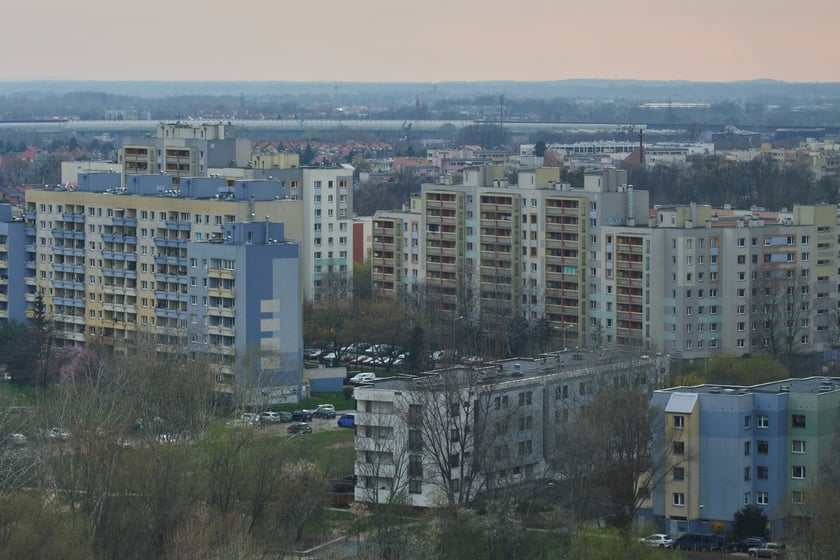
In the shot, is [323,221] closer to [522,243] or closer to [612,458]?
[522,243]

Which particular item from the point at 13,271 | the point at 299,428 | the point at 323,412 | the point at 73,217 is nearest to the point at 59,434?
the point at 299,428

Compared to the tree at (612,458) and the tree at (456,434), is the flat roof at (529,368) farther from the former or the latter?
the tree at (612,458)

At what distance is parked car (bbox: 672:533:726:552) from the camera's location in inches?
661

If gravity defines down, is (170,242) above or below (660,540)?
above

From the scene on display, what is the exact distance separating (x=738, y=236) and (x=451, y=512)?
38.1 feet

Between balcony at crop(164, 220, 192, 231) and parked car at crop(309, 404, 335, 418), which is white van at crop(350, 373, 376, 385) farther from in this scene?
balcony at crop(164, 220, 192, 231)

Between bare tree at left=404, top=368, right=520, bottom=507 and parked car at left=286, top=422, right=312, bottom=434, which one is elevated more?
bare tree at left=404, top=368, right=520, bottom=507

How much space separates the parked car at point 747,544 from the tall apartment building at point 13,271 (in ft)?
44.4

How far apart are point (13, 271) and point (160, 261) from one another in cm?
300

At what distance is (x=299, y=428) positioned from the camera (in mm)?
22000

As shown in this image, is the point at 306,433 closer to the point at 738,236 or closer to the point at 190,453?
the point at 190,453

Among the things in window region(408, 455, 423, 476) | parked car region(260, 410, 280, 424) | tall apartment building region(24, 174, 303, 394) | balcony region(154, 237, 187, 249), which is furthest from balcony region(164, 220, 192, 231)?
window region(408, 455, 423, 476)

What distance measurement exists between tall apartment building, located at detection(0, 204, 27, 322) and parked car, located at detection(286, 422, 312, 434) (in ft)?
22.2

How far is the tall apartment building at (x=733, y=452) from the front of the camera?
17250mm
